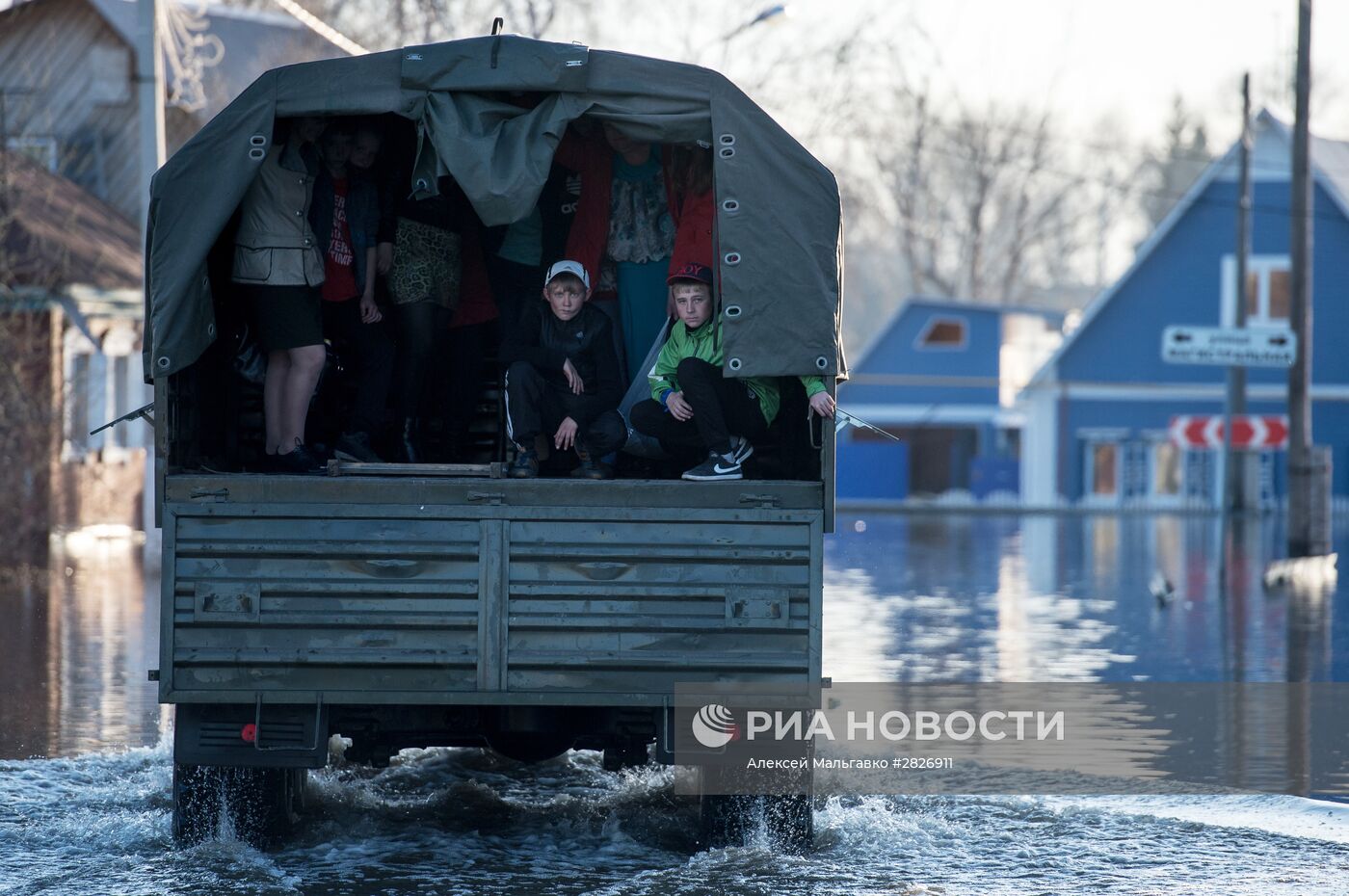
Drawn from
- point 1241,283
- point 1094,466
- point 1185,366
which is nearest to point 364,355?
point 1241,283

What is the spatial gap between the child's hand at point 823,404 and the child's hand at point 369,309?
2.52 m

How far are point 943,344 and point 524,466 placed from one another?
42.4 meters

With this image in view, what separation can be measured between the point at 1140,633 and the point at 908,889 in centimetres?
925

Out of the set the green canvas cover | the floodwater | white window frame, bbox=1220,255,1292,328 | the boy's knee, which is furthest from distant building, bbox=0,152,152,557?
white window frame, bbox=1220,255,1292,328

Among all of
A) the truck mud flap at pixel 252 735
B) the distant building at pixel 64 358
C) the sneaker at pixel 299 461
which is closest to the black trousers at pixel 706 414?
the sneaker at pixel 299 461

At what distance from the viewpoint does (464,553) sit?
6.89 metres

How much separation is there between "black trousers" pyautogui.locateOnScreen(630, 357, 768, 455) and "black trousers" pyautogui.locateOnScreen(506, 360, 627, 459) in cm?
15

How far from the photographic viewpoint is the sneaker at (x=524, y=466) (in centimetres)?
762

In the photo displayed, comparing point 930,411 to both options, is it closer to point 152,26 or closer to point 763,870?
point 152,26

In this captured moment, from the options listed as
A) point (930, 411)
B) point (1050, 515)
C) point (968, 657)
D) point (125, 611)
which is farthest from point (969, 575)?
point (930, 411)

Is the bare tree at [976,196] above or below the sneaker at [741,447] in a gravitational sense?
above

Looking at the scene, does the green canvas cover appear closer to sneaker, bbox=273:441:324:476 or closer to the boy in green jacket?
the boy in green jacket

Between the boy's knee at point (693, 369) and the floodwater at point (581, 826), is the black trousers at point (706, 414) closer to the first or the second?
the boy's knee at point (693, 369)

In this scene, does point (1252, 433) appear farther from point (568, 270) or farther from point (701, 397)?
point (701, 397)
